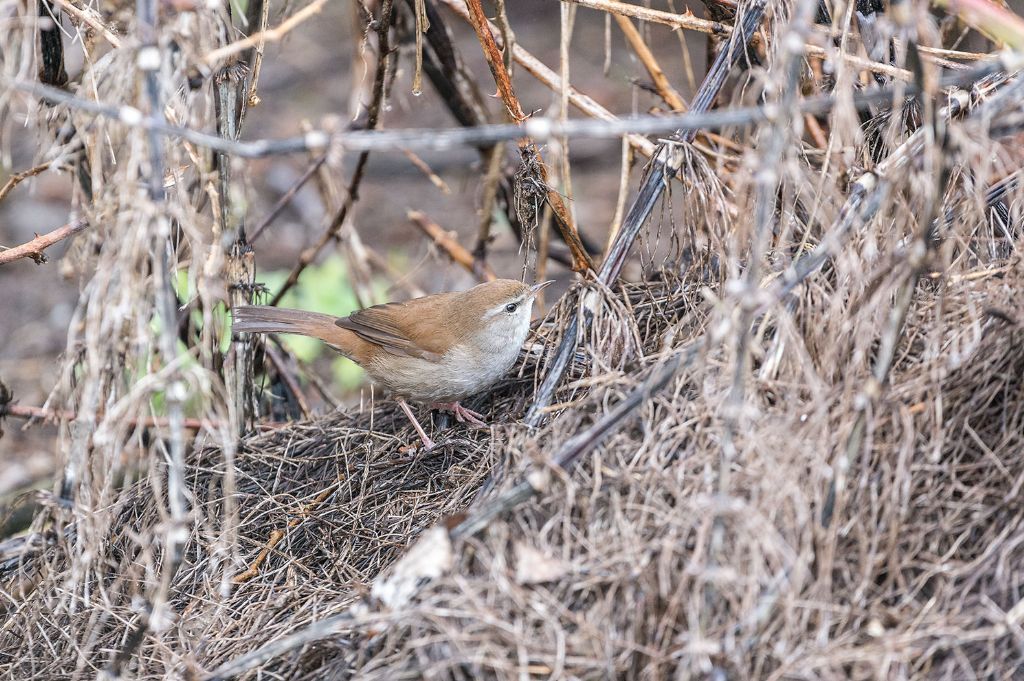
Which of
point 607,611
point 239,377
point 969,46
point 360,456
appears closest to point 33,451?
point 239,377

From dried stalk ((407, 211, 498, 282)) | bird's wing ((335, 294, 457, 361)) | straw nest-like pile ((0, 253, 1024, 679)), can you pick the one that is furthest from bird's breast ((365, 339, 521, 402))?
dried stalk ((407, 211, 498, 282))

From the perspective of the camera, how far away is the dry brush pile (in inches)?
93.3

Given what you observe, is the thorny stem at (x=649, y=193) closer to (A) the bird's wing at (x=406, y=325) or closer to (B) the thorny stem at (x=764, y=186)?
(A) the bird's wing at (x=406, y=325)

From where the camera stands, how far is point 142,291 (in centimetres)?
251

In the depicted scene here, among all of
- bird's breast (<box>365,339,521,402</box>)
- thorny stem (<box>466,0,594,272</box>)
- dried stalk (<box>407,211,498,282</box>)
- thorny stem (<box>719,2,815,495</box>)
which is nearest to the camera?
thorny stem (<box>719,2,815,495</box>)

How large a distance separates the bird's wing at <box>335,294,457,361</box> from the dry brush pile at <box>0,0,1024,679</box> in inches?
39.8

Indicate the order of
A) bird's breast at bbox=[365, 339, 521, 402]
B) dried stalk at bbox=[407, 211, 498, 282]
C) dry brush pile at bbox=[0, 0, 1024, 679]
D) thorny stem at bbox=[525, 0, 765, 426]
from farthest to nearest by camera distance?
1. dried stalk at bbox=[407, 211, 498, 282]
2. bird's breast at bbox=[365, 339, 521, 402]
3. thorny stem at bbox=[525, 0, 765, 426]
4. dry brush pile at bbox=[0, 0, 1024, 679]

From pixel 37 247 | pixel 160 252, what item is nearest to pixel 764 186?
pixel 160 252

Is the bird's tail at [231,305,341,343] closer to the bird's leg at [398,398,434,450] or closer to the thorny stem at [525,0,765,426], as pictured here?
the bird's leg at [398,398,434,450]

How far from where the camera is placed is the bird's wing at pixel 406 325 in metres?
4.74

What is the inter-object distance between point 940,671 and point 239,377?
325 centimetres

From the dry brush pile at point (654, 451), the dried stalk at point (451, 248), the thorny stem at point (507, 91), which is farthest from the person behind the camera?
the dried stalk at point (451, 248)

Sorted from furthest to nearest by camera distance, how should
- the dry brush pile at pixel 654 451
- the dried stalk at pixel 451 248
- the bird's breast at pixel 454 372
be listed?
1. the dried stalk at pixel 451 248
2. the bird's breast at pixel 454 372
3. the dry brush pile at pixel 654 451

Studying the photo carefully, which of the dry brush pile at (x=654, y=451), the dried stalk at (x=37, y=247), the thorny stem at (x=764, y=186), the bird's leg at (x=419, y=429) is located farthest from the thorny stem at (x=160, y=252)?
the dried stalk at (x=37, y=247)
